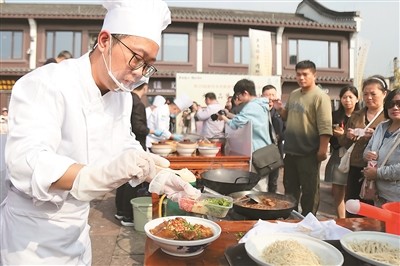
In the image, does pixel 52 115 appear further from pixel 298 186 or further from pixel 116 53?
pixel 298 186

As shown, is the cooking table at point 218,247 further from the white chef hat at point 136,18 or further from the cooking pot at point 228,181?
the white chef hat at point 136,18

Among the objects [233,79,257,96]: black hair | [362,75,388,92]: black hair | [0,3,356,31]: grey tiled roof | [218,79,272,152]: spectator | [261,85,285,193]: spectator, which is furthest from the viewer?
[0,3,356,31]: grey tiled roof

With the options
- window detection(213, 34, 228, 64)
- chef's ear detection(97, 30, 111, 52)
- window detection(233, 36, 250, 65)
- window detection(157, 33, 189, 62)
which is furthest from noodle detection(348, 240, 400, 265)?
window detection(233, 36, 250, 65)

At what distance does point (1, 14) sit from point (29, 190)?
1677 centimetres

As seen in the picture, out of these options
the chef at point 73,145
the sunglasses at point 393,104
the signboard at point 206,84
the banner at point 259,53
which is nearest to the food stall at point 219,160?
the sunglasses at point 393,104

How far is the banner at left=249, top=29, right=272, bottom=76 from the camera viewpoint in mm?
12812

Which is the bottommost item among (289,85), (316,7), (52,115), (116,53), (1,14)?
(52,115)

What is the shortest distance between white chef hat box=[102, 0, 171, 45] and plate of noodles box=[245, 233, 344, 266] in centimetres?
99

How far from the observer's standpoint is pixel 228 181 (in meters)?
2.50

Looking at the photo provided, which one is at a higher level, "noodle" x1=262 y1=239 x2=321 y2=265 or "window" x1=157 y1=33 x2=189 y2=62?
"window" x1=157 y1=33 x2=189 y2=62

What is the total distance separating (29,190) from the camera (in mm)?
1053

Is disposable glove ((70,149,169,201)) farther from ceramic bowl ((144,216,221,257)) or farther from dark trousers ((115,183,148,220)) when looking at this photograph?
dark trousers ((115,183,148,220))

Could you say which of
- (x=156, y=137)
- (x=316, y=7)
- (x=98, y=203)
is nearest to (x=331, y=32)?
(x=316, y=7)

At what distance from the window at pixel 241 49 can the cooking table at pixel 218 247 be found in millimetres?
15085
